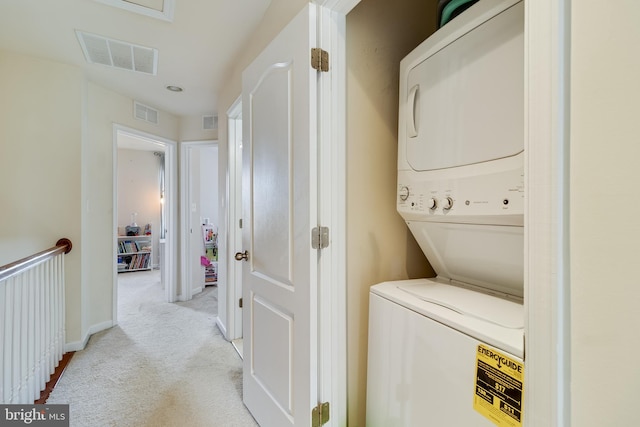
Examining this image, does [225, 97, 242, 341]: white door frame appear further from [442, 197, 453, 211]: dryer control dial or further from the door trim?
[442, 197, 453, 211]: dryer control dial

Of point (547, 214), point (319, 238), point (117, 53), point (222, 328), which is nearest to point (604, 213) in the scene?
point (547, 214)

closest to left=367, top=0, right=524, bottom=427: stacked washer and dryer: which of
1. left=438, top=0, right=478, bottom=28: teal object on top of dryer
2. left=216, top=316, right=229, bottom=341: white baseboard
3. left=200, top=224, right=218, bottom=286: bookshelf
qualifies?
left=438, top=0, right=478, bottom=28: teal object on top of dryer

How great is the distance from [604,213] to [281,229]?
1.17 meters

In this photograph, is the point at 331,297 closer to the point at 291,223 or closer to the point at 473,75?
the point at 291,223

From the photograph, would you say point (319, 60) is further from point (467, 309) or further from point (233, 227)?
point (233, 227)

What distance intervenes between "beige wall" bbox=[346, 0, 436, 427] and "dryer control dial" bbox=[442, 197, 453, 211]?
1.31ft

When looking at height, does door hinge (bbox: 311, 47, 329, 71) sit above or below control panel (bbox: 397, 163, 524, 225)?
above

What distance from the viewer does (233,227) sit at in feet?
8.94

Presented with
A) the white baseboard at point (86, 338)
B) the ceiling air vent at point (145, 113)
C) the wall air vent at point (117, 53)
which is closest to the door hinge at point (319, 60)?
the wall air vent at point (117, 53)

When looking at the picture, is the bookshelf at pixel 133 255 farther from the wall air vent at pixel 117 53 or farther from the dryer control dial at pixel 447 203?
the dryer control dial at pixel 447 203

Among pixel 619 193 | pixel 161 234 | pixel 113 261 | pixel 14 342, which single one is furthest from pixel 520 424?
pixel 161 234

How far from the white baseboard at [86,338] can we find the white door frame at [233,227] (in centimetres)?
125

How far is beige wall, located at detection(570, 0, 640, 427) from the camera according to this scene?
1.20ft

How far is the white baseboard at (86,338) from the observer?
2.54 meters
